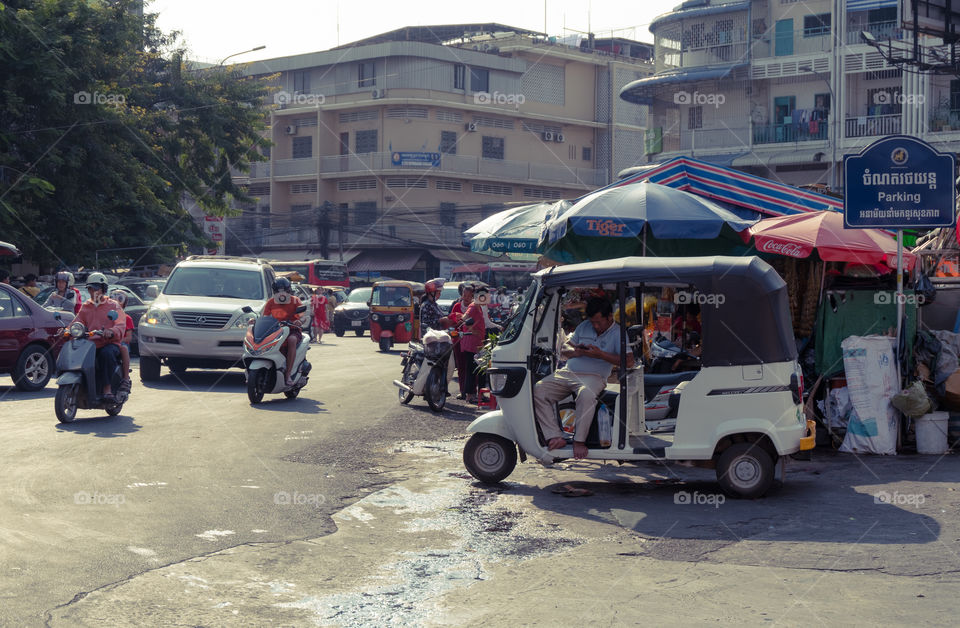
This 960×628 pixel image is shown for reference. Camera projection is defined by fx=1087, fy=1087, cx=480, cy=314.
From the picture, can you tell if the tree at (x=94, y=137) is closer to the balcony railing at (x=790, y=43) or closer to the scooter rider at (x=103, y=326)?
the scooter rider at (x=103, y=326)

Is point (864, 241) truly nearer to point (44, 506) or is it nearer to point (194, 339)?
point (44, 506)

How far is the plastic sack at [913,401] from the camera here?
11.1 m

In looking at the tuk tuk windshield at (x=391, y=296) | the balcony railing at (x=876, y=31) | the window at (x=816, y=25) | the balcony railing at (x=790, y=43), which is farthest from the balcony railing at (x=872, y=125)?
the tuk tuk windshield at (x=391, y=296)

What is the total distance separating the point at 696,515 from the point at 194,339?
11.1 meters

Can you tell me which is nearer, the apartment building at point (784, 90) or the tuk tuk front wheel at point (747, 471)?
the tuk tuk front wheel at point (747, 471)

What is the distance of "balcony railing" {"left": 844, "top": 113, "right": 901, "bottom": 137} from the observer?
4044 centimetres

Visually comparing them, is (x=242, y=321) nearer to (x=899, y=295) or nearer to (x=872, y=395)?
(x=872, y=395)

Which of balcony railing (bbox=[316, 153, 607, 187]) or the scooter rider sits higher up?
balcony railing (bbox=[316, 153, 607, 187])

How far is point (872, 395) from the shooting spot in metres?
11.4

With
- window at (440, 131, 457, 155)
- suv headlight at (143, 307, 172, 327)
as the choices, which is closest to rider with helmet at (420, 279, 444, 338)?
suv headlight at (143, 307, 172, 327)

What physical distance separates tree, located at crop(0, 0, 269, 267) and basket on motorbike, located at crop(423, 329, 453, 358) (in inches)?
538

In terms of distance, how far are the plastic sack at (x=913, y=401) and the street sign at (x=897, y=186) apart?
1727 millimetres

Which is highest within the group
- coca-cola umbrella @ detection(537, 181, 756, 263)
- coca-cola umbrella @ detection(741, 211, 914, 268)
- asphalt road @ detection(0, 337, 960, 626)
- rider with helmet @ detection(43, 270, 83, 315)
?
coca-cola umbrella @ detection(537, 181, 756, 263)

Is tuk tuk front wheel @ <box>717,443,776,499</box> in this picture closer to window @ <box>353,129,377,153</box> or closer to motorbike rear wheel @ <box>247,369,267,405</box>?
motorbike rear wheel @ <box>247,369,267,405</box>
